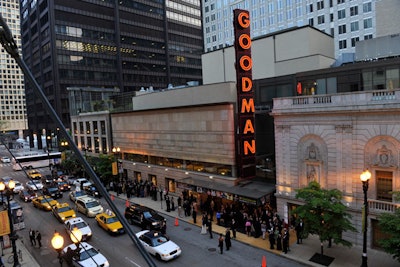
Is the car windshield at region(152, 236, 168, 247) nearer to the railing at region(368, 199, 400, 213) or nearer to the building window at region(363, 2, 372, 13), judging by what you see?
the railing at region(368, 199, 400, 213)

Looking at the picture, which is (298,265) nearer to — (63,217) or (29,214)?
(63,217)

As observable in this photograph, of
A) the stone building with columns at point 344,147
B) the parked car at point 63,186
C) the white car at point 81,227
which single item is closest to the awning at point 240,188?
the stone building with columns at point 344,147

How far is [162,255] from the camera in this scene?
63.5ft

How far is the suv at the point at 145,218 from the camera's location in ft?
79.4

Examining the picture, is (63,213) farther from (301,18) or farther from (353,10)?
(301,18)

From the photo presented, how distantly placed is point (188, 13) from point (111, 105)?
2629 inches

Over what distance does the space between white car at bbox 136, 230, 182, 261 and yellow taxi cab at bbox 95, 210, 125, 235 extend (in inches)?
167

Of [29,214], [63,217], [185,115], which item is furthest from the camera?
[185,115]

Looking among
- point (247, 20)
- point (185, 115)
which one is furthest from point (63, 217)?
point (247, 20)

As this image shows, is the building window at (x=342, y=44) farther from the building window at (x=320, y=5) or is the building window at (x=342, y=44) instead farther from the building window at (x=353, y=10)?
the building window at (x=320, y=5)

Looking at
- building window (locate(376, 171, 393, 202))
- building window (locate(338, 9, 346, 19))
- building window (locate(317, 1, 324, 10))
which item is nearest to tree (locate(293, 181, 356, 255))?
building window (locate(376, 171, 393, 202))

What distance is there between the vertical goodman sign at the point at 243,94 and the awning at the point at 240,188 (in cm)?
165

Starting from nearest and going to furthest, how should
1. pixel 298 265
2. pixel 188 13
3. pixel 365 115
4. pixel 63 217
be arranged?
pixel 298 265 → pixel 365 115 → pixel 63 217 → pixel 188 13

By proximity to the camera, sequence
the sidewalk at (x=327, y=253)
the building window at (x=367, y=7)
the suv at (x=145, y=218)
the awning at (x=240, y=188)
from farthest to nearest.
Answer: the building window at (x=367, y=7) < the awning at (x=240, y=188) < the suv at (x=145, y=218) < the sidewalk at (x=327, y=253)
